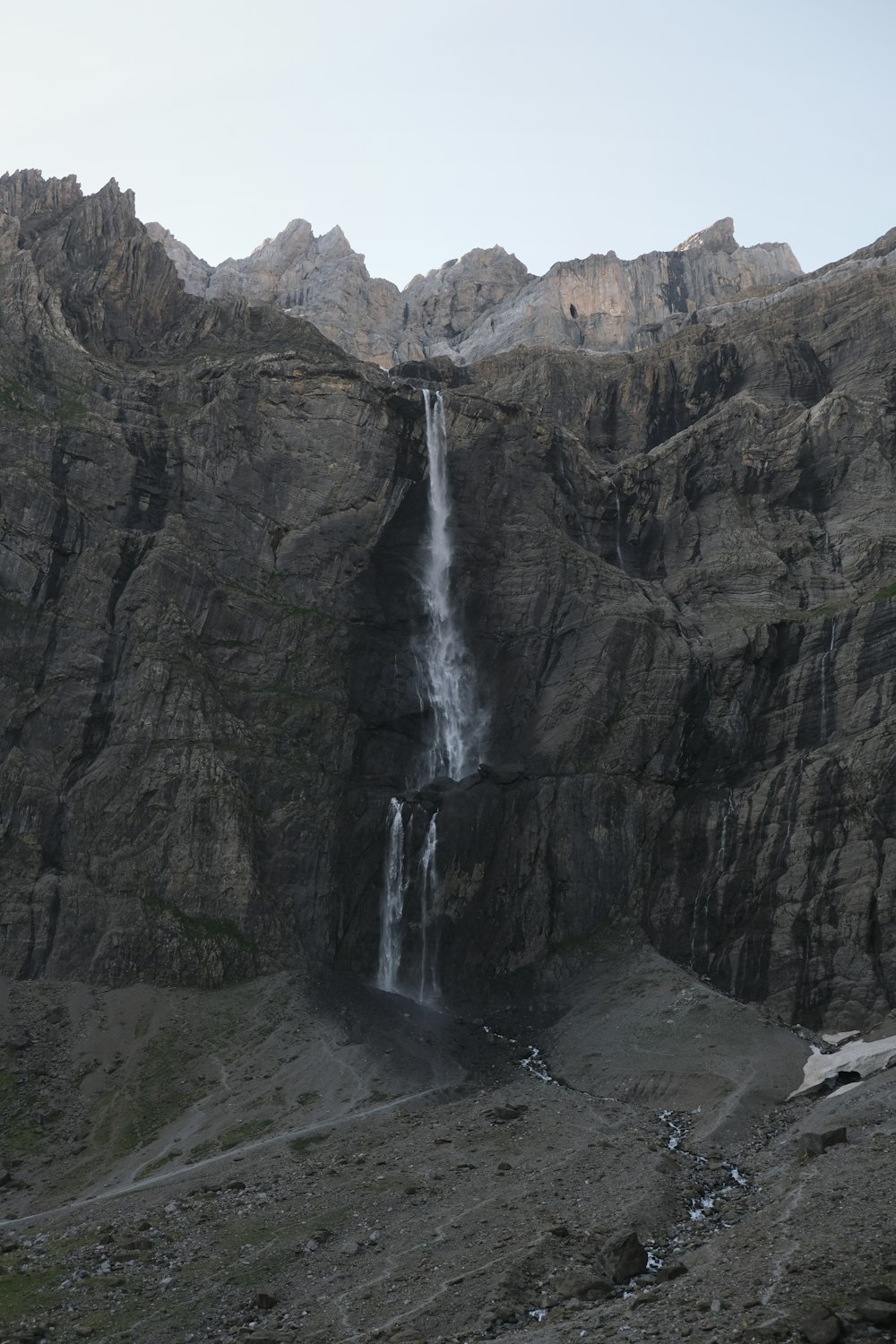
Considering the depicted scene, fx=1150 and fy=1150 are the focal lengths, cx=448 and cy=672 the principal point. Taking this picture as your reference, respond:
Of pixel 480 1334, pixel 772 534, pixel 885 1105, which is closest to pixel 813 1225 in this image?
pixel 480 1334

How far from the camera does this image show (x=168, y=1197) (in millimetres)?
45594

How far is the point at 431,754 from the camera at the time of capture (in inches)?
3551

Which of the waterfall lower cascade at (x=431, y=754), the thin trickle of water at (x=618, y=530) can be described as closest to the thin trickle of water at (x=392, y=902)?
the waterfall lower cascade at (x=431, y=754)

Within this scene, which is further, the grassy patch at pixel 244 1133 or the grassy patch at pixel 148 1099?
the grassy patch at pixel 148 1099

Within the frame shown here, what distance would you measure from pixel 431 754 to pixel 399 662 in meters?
8.23

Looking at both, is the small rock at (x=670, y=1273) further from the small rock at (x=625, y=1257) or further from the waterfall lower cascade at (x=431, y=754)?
the waterfall lower cascade at (x=431, y=754)

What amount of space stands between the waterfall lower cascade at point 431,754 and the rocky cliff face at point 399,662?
1.04 m

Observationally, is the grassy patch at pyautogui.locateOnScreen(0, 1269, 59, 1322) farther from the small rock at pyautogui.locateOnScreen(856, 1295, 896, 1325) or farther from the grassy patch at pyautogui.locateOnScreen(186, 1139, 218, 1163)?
the small rock at pyautogui.locateOnScreen(856, 1295, 896, 1325)

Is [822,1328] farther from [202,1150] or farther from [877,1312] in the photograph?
[202,1150]

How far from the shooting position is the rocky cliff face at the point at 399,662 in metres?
74.9

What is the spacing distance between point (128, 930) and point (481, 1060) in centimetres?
2365

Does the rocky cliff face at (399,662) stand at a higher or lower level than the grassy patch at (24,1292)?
higher

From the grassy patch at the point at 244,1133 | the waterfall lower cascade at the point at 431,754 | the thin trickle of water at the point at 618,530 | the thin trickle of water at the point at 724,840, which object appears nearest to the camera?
the grassy patch at the point at 244,1133

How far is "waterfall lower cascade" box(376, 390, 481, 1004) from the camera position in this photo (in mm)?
79312
